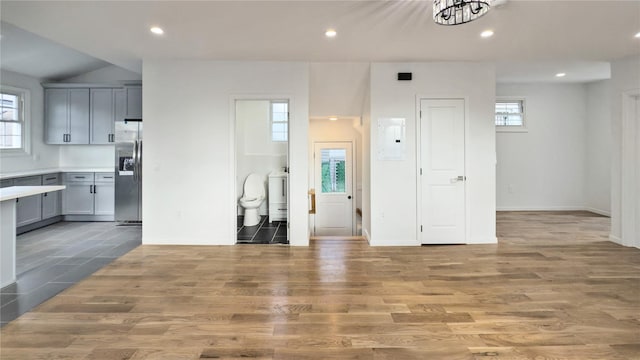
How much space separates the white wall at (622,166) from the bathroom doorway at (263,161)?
198 inches

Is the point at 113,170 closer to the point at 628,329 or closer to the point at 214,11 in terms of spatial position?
the point at 214,11

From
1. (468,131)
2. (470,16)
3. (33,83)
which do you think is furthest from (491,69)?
(33,83)

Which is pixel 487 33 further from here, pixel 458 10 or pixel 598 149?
pixel 598 149

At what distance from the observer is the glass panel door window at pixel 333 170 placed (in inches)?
289

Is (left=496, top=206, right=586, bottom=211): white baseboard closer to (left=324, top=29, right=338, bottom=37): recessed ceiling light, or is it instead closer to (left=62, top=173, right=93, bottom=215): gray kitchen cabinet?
(left=324, top=29, right=338, bottom=37): recessed ceiling light

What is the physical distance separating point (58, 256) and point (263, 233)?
2645 mm

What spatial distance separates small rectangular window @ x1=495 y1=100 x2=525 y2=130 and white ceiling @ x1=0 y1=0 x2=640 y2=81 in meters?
2.70

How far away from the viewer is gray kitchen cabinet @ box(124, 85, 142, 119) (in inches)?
238

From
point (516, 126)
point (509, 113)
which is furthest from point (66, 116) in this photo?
point (516, 126)

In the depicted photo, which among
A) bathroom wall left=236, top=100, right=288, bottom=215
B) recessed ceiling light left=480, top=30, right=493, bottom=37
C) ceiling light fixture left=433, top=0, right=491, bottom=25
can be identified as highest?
recessed ceiling light left=480, top=30, right=493, bottom=37

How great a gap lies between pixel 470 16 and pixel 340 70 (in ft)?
8.04

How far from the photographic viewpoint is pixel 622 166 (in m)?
4.79

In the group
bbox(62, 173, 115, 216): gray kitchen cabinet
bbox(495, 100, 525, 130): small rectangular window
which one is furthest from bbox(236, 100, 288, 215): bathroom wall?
→ bbox(495, 100, 525, 130): small rectangular window

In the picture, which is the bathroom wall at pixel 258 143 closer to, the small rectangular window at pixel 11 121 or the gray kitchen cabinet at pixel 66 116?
the gray kitchen cabinet at pixel 66 116
